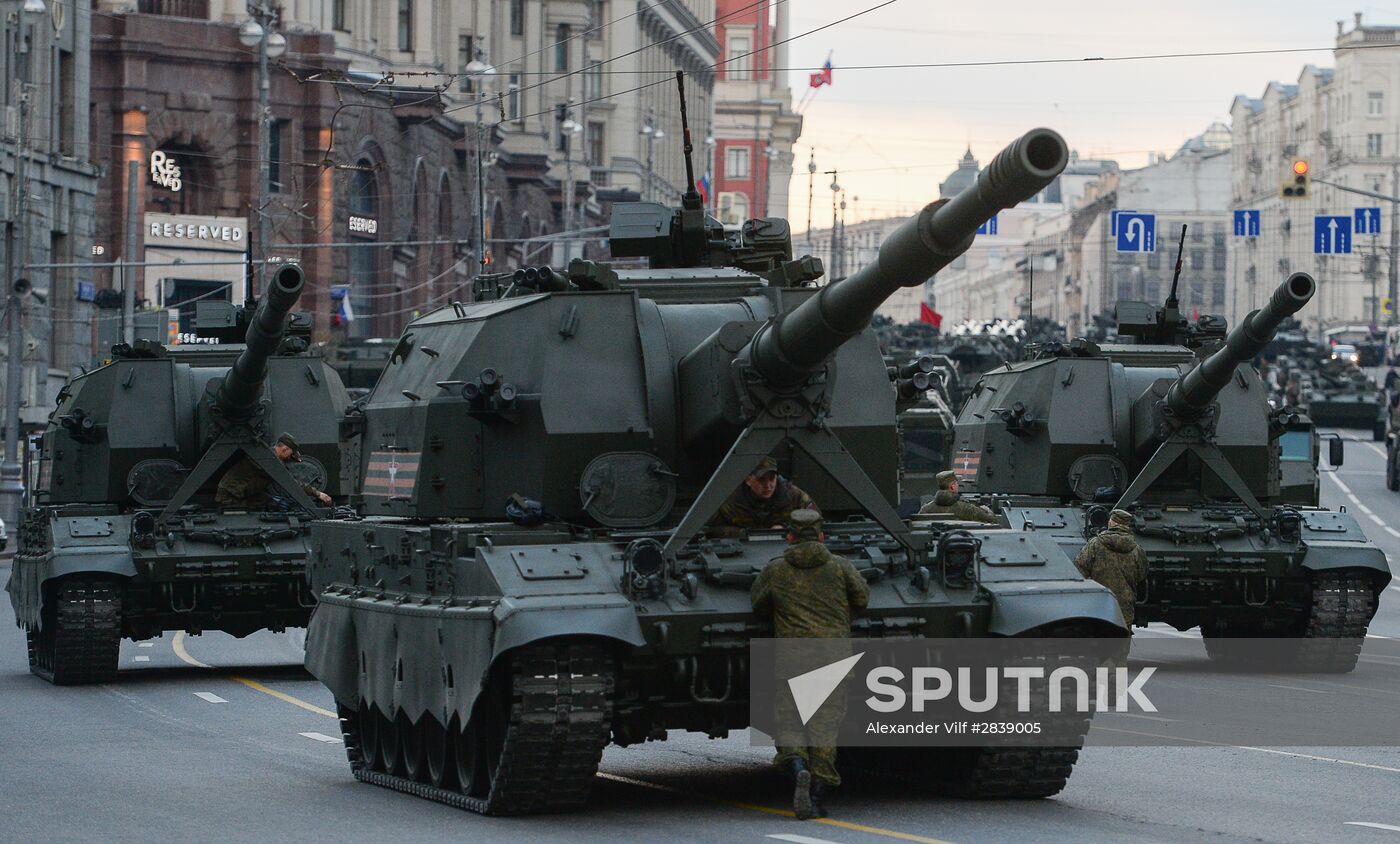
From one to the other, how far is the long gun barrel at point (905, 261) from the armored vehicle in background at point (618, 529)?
2cm

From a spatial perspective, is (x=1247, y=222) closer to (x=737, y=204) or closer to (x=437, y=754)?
(x=437, y=754)

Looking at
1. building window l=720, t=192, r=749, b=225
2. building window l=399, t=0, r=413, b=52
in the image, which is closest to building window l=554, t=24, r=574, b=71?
building window l=399, t=0, r=413, b=52

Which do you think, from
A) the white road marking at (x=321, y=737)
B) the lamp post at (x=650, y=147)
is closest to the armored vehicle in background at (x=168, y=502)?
the white road marking at (x=321, y=737)

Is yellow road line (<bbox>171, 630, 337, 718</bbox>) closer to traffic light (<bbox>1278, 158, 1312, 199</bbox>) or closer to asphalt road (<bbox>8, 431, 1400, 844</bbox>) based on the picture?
asphalt road (<bbox>8, 431, 1400, 844</bbox>)

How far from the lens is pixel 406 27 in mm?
64062

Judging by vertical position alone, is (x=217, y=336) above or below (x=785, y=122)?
below

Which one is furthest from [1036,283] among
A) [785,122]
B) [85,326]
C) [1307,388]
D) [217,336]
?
[217,336]

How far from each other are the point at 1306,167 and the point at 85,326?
25.4 m

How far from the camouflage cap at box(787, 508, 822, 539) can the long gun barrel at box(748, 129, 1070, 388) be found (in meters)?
0.68

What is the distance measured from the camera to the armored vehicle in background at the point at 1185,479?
814 inches

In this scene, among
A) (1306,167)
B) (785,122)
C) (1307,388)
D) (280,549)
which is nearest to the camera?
(280,549)

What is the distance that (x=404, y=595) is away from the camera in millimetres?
13156

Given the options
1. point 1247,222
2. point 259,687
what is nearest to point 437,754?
point 259,687

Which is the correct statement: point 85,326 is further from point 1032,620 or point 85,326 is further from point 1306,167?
point 1032,620
